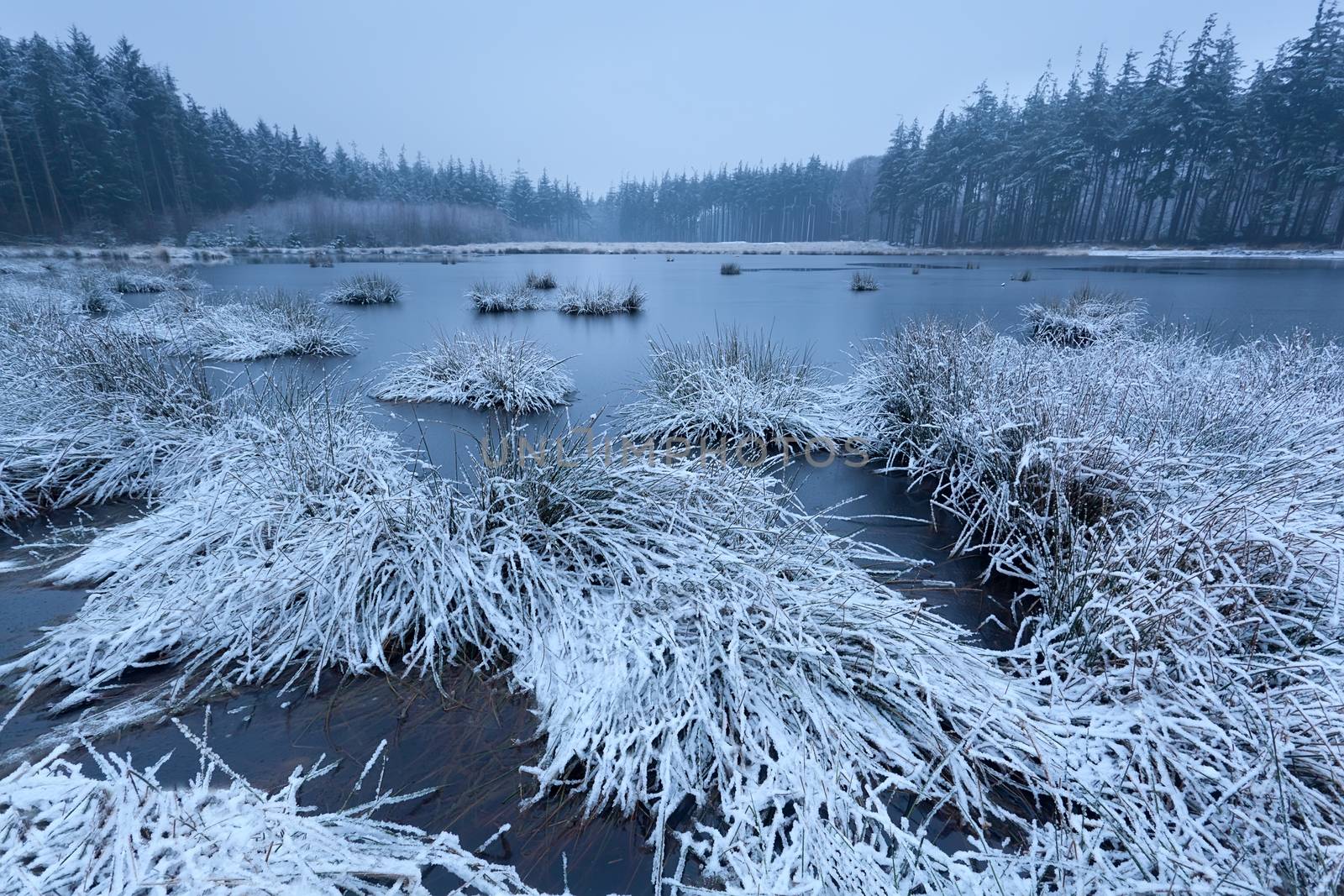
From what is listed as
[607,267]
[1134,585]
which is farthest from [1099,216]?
[1134,585]

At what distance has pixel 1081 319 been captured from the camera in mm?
10703

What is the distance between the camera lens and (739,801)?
5.41 feet

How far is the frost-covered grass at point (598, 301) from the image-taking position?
1444 centimetres

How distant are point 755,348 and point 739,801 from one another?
613 cm

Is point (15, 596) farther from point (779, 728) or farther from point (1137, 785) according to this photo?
point (1137, 785)

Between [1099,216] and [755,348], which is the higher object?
[1099,216]

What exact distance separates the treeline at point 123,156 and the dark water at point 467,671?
31617 millimetres

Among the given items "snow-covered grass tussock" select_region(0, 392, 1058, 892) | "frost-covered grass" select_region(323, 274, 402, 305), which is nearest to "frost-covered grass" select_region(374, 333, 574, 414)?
"snow-covered grass tussock" select_region(0, 392, 1058, 892)

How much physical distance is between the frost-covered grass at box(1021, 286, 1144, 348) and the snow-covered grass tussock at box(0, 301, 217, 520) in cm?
1113

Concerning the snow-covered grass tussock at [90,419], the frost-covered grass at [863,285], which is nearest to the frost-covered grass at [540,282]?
the frost-covered grass at [863,285]

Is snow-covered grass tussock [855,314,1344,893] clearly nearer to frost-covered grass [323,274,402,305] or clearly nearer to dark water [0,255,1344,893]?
dark water [0,255,1344,893]

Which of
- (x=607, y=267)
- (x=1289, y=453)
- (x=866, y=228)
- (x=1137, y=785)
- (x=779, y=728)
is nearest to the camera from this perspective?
(x=1137, y=785)

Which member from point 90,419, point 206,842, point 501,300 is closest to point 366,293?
point 501,300

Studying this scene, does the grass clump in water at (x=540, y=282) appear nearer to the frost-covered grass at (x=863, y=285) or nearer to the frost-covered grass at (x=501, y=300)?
the frost-covered grass at (x=501, y=300)
